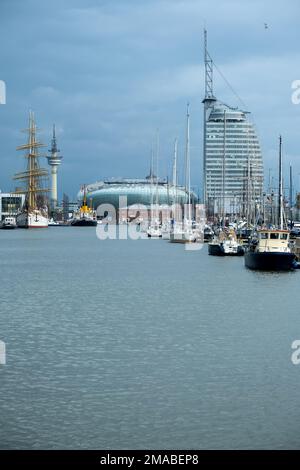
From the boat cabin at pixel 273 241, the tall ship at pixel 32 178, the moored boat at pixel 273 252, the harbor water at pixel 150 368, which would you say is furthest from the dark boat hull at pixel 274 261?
the tall ship at pixel 32 178

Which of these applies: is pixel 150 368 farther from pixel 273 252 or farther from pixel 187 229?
pixel 187 229

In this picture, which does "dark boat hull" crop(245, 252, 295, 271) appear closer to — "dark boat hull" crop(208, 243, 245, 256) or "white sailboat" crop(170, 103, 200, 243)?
"dark boat hull" crop(208, 243, 245, 256)

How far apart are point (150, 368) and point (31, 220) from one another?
168 m

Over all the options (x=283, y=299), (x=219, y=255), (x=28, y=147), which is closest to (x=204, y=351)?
(x=283, y=299)

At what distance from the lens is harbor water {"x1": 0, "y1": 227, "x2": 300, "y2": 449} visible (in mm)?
16578

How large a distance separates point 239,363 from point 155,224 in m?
114

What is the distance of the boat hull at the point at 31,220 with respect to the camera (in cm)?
18712

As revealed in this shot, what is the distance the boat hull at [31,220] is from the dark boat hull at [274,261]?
135 metres

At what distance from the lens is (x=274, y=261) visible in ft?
171

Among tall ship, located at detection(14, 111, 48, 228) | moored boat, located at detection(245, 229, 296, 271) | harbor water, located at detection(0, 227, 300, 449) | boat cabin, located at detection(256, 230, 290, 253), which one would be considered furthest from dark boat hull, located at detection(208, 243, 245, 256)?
tall ship, located at detection(14, 111, 48, 228)

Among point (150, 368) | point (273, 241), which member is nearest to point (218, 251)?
point (273, 241)

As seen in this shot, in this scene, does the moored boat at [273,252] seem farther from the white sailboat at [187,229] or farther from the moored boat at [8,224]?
the moored boat at [8,224]

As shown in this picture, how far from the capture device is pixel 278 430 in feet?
54.6

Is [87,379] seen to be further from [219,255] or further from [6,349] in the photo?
[219,255]
